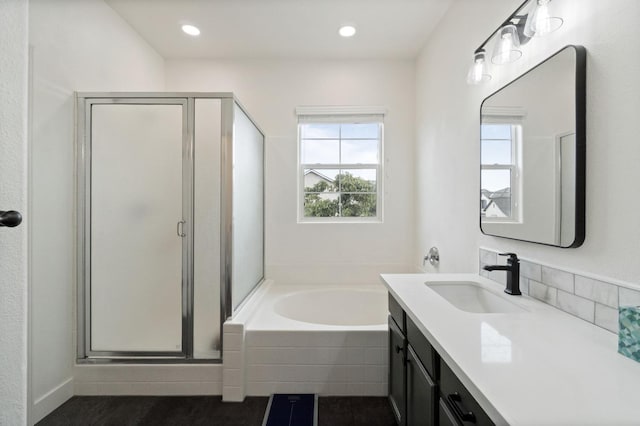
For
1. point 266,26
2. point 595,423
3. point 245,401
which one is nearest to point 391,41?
point 266,26

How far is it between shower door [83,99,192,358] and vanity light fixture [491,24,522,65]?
1849 mm

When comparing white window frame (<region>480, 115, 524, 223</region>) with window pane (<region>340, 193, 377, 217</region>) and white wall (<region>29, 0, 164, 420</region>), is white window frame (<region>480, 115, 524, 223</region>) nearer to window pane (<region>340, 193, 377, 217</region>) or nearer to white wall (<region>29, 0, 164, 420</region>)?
window pane (<region>340, 193, 377, 217</region>)

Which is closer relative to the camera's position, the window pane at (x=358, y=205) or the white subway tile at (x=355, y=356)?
the white subway tile at (x=355, y=356)

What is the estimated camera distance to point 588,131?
1049 mm

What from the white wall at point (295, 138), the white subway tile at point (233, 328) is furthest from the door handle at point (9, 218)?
the white wall at point (295, 138)

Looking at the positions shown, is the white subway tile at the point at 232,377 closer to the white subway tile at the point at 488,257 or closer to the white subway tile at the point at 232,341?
the white subway tile at the point at 232,341

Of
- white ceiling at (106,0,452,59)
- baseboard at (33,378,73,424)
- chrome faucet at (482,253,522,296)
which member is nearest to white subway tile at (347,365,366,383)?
chrome faucet at (482,253,522,296)

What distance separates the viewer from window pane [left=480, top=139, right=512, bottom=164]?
149 cm

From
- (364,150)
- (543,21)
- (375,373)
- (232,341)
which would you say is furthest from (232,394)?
(543,21)

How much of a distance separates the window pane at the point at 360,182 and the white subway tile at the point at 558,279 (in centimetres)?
191

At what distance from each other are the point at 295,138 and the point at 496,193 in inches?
75.3

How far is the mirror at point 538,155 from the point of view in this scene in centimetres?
107

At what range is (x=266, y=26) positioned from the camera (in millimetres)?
2406

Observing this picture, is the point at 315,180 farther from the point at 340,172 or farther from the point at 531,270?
the point at 531,270
